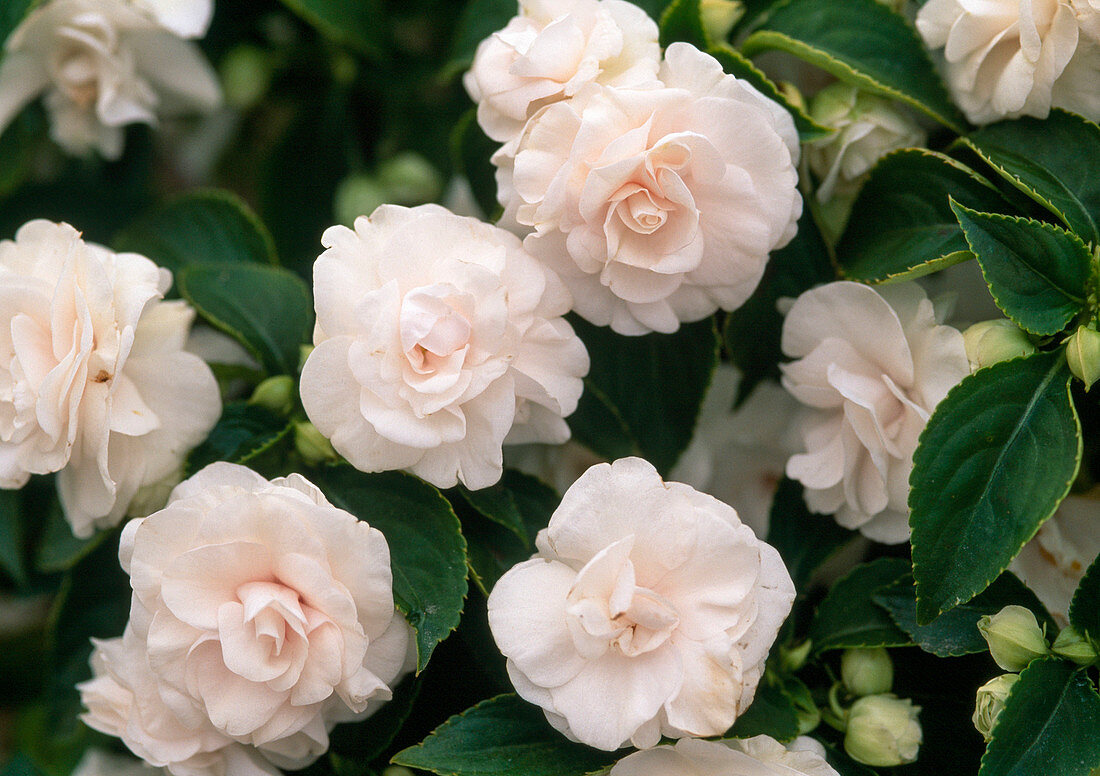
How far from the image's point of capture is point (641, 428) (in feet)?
2.43

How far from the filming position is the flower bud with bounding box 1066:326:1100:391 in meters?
0.57

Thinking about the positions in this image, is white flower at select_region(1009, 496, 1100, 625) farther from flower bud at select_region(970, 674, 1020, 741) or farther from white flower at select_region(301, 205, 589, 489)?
white flower at select_region(301, 205, 589, 489)

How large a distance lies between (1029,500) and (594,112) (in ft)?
1.15

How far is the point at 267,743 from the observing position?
0.62 meters

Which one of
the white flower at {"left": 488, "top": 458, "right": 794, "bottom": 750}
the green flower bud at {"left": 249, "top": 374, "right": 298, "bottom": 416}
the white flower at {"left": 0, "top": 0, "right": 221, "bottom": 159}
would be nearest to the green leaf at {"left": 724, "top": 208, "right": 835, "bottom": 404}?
the white flower at {"left": 488, "top": 458, "right": 794, "bottom": 750}

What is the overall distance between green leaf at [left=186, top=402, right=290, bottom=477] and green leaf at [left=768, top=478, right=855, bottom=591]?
1.25ft

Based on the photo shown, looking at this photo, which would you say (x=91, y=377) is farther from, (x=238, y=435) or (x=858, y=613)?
(x=858, y=613)

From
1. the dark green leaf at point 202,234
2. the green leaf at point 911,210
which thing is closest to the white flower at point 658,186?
the green leaf at point 911,210

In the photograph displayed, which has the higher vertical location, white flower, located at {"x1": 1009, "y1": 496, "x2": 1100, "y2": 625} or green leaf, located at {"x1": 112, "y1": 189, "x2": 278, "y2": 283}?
white flower, located at {"x1": 1009, "y1": 496, "x2": 1100, "y2": 625}

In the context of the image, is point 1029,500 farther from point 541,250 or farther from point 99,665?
point 99,665

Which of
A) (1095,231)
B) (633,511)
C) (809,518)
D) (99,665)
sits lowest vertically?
(99,665)

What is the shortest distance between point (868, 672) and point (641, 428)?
24cm

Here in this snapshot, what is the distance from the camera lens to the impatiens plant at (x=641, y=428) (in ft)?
1.83

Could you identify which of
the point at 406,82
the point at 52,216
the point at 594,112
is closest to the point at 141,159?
the point at 52,216
